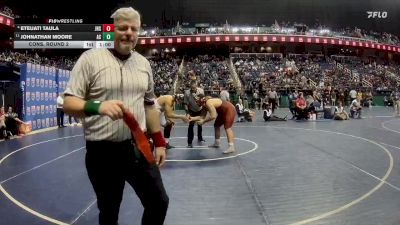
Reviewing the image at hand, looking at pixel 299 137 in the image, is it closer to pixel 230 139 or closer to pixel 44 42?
pixel 230 139

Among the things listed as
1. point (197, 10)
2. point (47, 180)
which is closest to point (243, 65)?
point (197, 10)

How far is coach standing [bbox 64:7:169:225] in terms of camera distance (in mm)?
2180

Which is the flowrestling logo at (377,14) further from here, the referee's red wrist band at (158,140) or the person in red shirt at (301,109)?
the referee's red wrist band at (158,140)

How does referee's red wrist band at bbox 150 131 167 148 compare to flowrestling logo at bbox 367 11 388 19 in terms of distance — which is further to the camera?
flowrestling logo at bbox 367 11 388 19
